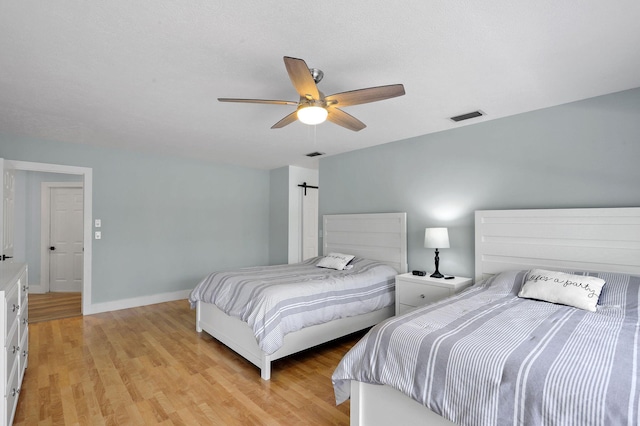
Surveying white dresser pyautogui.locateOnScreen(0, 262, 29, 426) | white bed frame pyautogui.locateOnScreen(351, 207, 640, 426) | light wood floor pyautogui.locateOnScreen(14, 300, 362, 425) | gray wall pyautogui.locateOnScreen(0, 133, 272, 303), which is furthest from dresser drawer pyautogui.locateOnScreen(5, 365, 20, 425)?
white bed frame pyautogui.locateOnScreen(351, 207, 640, 426)

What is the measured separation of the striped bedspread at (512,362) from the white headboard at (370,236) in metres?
1.92

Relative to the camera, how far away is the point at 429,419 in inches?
61.6

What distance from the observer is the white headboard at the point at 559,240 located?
258 cm

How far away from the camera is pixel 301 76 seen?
6.09ft

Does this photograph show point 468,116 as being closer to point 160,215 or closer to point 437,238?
point 437,238

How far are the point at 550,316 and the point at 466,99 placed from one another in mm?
1852

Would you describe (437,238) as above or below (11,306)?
above

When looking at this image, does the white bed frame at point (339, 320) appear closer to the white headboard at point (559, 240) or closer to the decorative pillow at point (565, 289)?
the white headboard at point (559, 240)

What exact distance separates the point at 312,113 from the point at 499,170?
2250mm

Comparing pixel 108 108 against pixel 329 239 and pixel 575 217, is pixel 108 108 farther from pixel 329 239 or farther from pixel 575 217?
pixel 575 217

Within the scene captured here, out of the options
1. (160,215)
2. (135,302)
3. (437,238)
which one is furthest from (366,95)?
(135,302)

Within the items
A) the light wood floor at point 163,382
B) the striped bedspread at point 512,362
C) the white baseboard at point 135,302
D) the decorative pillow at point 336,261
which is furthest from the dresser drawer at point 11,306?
the decorative pillow at point 336,261

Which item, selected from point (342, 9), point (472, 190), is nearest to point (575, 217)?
point (472, 190)

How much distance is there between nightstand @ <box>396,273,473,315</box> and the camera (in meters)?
3.25
